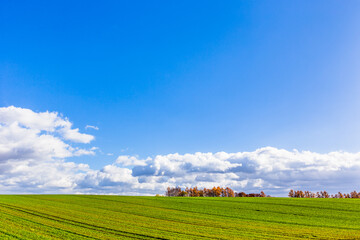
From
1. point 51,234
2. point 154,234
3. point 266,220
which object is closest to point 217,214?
point 266,220

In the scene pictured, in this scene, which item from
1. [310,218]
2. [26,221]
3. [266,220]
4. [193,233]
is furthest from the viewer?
[310,218]

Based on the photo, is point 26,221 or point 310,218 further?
point 310,218

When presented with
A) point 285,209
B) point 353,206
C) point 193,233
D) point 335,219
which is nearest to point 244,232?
point 193,233

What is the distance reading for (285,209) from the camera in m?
47.3

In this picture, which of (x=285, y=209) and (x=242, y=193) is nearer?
(x=285, y=209)

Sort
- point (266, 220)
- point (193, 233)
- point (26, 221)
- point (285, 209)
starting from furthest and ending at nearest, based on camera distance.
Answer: point (285, 209) → point (266, 220) → point (26, 221) → point (193, 233)

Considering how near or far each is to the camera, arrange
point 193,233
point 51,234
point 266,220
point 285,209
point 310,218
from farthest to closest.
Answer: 1. point 285,209
2. point 310,218
3. point 266,220
4. point 193,233
5. point 51,234

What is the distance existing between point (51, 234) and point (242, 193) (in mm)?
134507

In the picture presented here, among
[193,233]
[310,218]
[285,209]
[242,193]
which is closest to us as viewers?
[193,233]

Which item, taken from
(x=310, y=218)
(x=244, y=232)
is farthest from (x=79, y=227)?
(x=310, y=218)

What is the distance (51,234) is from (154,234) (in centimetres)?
849

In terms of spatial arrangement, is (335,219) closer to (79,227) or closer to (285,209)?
(285,209)

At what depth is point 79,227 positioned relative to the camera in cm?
2633

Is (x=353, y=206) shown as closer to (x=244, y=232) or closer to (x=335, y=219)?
(x=335, y=219)
